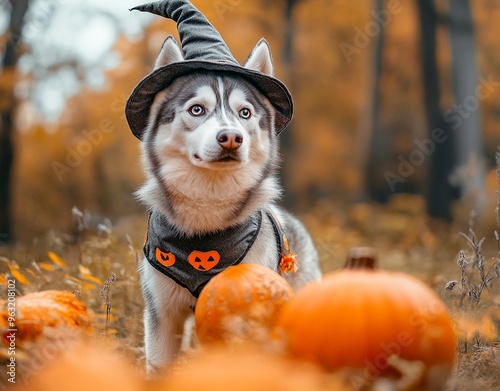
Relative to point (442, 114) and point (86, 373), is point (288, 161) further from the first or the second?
point (86, 373)

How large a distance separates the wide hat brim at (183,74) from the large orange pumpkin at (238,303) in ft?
3.86

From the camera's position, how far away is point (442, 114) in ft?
41.1

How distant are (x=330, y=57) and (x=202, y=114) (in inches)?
576

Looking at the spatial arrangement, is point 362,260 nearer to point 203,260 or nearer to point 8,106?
point 203,260

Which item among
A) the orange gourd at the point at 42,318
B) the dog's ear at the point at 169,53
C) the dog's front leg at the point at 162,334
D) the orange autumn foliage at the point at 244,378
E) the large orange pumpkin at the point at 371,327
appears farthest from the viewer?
the dog's ear at the point at 169,53

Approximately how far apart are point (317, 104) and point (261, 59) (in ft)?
47.4

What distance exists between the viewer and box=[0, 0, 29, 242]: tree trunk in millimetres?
9727

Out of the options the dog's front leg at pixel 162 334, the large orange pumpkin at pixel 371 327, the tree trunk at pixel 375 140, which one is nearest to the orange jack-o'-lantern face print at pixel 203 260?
the dog's front leg at pixel 162 334

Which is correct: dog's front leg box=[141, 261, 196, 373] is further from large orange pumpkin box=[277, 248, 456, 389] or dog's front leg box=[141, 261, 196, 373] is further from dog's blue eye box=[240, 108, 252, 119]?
large orange pumpkin box=[277, 248, 456, 389]

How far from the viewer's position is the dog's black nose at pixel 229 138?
113 inches

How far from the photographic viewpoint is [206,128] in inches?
119

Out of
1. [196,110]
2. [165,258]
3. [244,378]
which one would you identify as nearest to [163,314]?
[165,258]

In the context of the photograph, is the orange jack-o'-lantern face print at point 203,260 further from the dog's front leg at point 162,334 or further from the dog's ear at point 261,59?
the dog's ear at point 261,59

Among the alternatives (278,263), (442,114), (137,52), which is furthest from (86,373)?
(137,52)
